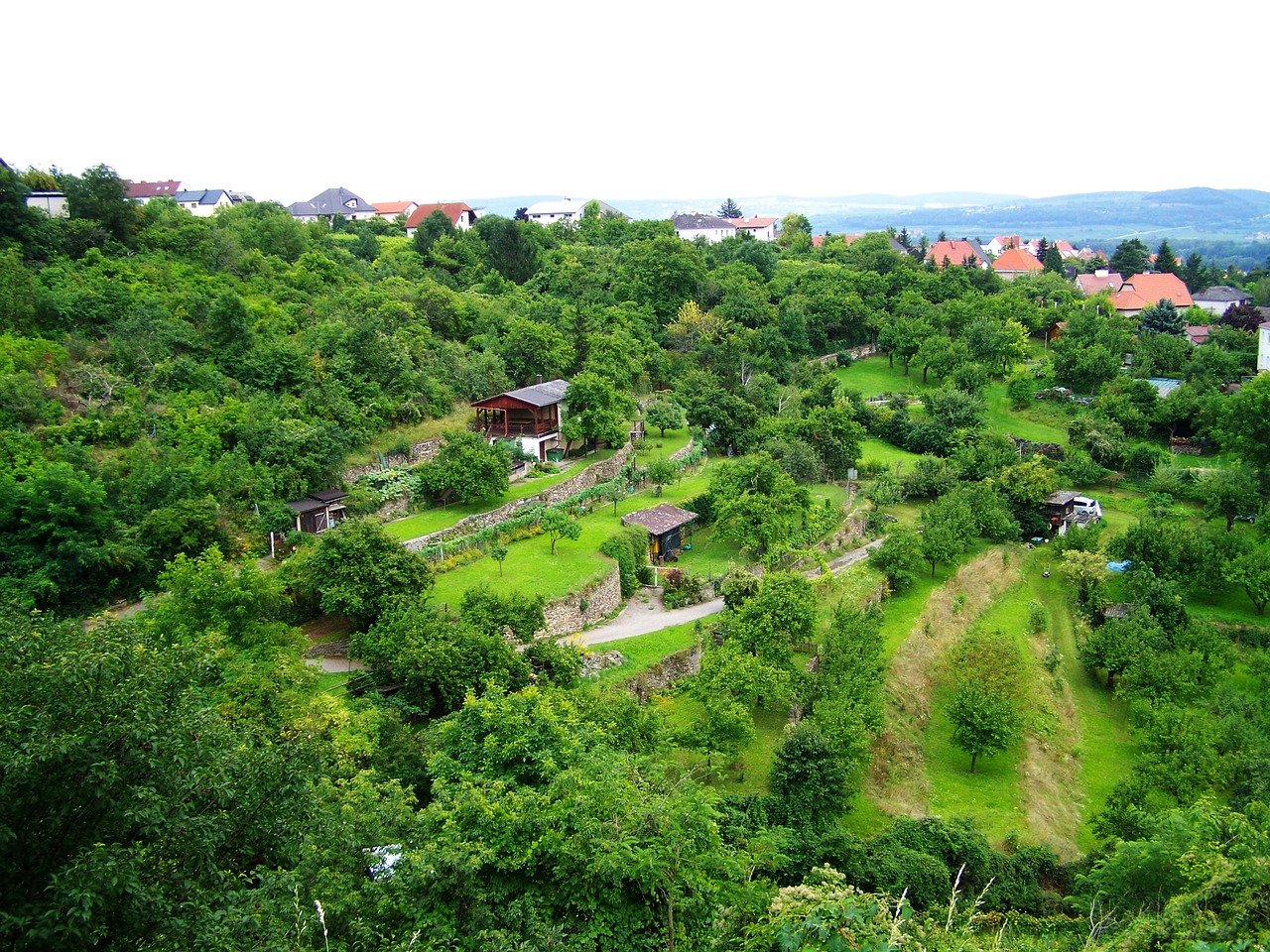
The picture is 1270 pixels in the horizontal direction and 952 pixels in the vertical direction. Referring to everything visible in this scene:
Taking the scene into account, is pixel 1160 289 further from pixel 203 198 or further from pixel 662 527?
pixel 203 198

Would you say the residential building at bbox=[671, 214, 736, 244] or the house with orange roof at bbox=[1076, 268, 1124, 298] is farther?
the residential building at bbox=[671, 214, 736, 244]

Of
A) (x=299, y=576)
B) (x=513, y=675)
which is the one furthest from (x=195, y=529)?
(x=513, y=675)

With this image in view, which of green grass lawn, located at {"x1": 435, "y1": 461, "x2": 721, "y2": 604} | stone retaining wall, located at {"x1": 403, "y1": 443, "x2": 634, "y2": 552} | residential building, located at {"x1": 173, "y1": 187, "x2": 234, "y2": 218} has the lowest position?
green grass lawn, located at {"x1": 435, "y1": 461, "x2": 721, "y2": 604}

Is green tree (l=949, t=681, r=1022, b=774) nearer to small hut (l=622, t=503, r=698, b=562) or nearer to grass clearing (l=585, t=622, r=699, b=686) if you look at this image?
grass clearing (l=585, t=622, r=699, b=686)

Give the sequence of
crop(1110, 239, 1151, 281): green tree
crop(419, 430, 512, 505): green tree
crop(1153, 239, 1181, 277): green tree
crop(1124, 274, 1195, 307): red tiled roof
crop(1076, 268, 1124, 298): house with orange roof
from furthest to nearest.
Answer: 1. crop(1153, 239, 1181, 277): green tree
2. crop(1110, 239, 1151, 281): green tree
3. crop(1076, 268, 1124, 298): house with orange roof
4. crop(1124, 274, 1195, 307): red tiled roof
5. crop(419, 430, 512, 505): green tree

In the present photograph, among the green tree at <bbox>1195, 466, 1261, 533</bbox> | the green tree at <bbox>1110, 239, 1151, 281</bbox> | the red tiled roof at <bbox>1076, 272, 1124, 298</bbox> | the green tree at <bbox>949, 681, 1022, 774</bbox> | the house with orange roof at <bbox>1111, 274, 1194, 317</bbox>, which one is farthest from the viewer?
the green tree at <bbox>1110, 239, 1151, 281</bbox>

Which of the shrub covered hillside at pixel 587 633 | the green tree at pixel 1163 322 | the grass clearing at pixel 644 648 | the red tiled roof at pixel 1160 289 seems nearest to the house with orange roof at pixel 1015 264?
the red tiled roof at pixel 1160 289

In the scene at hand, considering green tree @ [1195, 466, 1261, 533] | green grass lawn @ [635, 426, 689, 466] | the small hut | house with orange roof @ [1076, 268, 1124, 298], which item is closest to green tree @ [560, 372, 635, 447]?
green grass lawn @ [635, 426, 689, 466]
